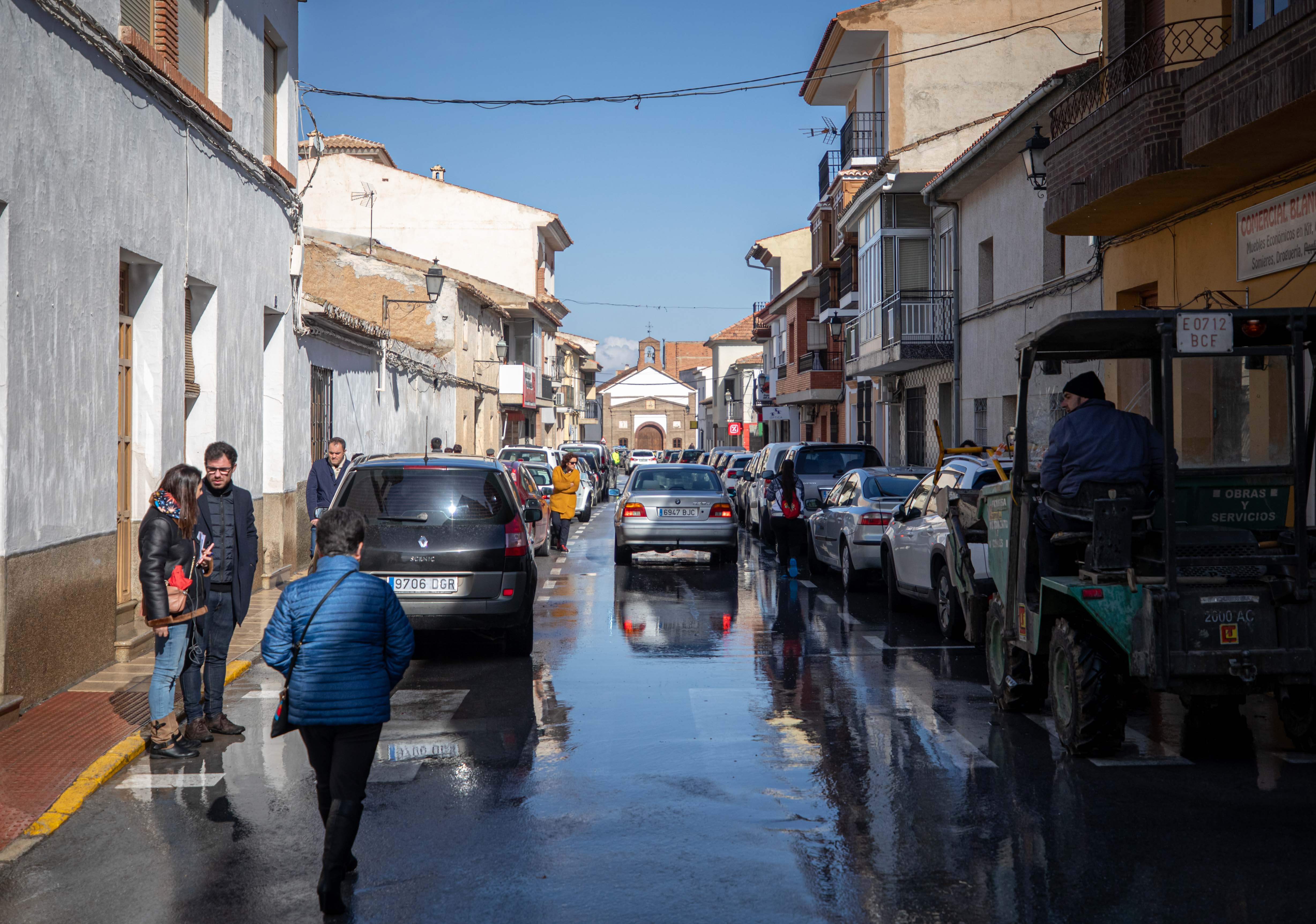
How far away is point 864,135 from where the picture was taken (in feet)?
113

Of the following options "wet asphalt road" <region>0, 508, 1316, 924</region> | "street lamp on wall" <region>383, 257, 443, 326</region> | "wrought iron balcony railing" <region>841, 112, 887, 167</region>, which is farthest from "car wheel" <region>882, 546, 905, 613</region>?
"wrought iron balcony railing" <region>841, 112, 887, 167</region>

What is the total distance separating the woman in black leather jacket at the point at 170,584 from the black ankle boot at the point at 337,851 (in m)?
2.62

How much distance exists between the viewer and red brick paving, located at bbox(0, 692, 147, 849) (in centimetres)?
591

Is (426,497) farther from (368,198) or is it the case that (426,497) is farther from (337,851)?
(368,198)

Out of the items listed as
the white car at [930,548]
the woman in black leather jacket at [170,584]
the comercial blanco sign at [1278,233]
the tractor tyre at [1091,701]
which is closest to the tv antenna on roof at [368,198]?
the white car at [930,548]

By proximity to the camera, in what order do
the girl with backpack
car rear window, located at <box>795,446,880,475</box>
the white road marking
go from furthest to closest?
car rear window, located at <box>795,446,880,475</box> < the girl with backpack < the white road marking

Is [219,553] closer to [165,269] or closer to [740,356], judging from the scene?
[165,269]

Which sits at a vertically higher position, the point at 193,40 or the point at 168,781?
the point at 193,40

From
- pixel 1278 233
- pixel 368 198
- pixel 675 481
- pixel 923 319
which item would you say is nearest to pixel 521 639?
pixel 1278 233

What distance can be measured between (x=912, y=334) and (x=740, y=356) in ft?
237

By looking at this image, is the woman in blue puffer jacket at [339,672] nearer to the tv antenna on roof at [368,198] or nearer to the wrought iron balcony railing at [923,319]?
the wrought iron balcony railing at [923,319]

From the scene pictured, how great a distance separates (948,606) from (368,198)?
139 ft

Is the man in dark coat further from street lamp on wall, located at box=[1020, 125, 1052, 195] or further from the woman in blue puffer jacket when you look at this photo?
street lamp on wall, located at box=[1020, 125, 1052, 195]

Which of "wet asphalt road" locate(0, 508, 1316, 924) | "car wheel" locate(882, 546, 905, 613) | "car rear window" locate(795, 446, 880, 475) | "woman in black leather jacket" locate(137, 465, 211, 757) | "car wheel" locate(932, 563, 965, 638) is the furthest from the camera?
"car rear window" locate(795, 446, 880, 475)
